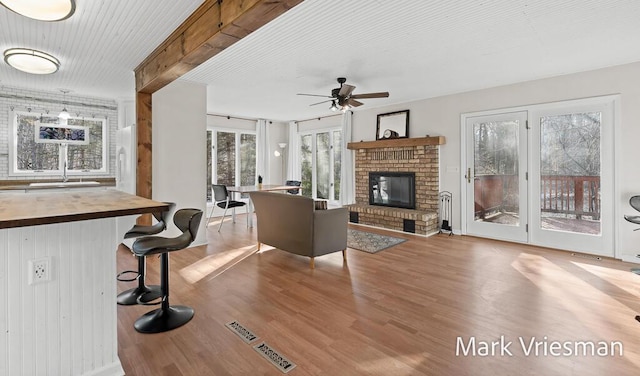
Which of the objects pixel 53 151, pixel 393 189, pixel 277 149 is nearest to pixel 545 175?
pixel 393 189

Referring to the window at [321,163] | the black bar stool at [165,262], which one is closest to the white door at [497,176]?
the window at [321,163]

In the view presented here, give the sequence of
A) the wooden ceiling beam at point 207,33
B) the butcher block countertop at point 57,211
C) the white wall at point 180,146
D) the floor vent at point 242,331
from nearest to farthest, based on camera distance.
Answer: the butcher block countertop at point 57,211 < the wooden ceiling beam at point 207,33 < the floor vent at point 242,331 < the white wall at point 180,146

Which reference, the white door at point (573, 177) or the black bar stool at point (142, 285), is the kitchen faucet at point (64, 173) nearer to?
the black bar stool at point (142, 285)

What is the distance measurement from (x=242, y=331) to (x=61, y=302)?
43.6 inches

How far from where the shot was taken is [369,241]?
4.93 meters

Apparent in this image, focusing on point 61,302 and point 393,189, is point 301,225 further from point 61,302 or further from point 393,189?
point 393,189

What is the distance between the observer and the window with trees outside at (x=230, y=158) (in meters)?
7.45

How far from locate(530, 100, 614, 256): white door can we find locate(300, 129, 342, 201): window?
417cm

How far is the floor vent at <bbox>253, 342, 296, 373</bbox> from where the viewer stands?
184cm

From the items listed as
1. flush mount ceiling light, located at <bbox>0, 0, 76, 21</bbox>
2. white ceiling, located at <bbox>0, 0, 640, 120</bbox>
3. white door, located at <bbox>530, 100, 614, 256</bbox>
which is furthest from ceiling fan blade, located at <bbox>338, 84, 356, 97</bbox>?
flush mount ceiling light, located at <bbox>0, 0, 76, 21</bbox>

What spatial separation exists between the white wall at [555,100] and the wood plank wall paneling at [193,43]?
426 centimetres

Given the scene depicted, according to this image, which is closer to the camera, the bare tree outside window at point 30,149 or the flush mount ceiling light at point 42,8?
the flush mount ceiling light at point 42,8

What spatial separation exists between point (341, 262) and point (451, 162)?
2981 millimetres

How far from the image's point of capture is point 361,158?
6.84 metres
